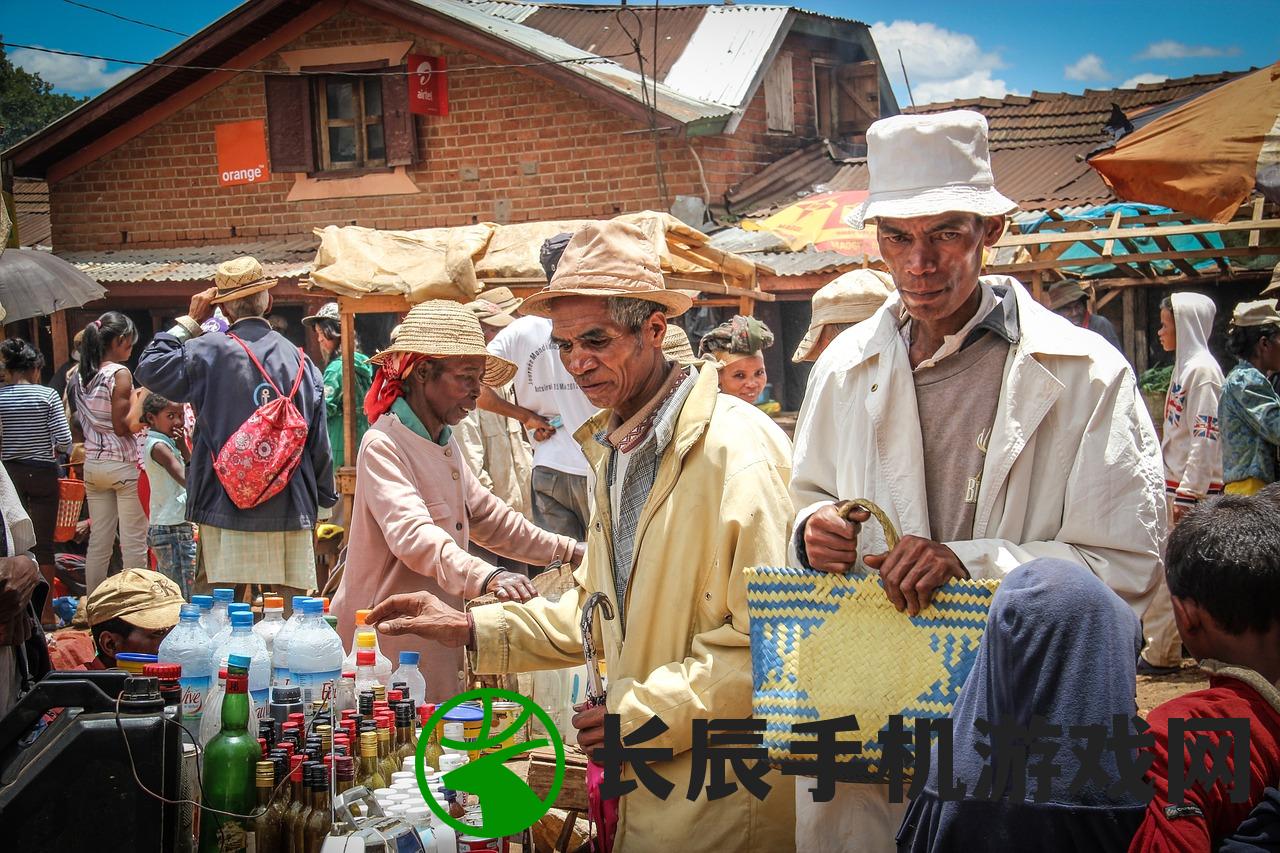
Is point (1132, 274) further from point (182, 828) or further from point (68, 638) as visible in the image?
point (182, 828)

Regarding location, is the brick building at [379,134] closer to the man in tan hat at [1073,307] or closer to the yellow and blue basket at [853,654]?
the man in tan hat at [1073,307]

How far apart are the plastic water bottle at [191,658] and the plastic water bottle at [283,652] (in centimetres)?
18

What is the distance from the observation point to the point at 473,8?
Result: 17.2 meters

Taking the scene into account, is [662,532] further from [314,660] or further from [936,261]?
[314,660]

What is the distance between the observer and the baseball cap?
432 centimetres

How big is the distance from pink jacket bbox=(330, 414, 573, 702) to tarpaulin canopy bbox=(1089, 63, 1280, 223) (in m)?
3.74

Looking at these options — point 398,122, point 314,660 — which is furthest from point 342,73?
point 314,660

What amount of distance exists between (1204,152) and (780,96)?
1175cm

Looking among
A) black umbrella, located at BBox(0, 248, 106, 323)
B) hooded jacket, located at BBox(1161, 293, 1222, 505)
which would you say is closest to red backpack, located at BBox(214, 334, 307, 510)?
black umbrella, located at BBox(0, 248, 106, 323)

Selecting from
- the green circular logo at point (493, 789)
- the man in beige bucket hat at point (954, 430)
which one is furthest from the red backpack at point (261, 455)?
the man in beige bucket hat at point (954, 430)

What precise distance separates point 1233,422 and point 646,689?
5.99m

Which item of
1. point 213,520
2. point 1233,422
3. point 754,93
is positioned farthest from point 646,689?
point 754,93

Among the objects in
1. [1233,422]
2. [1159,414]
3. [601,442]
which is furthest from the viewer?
[1159,414]

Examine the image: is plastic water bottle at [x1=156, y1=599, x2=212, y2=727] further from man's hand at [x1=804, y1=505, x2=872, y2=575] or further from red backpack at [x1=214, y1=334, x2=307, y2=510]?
red backpack at [x1=214, y1=334, x2=307, y2=510]
